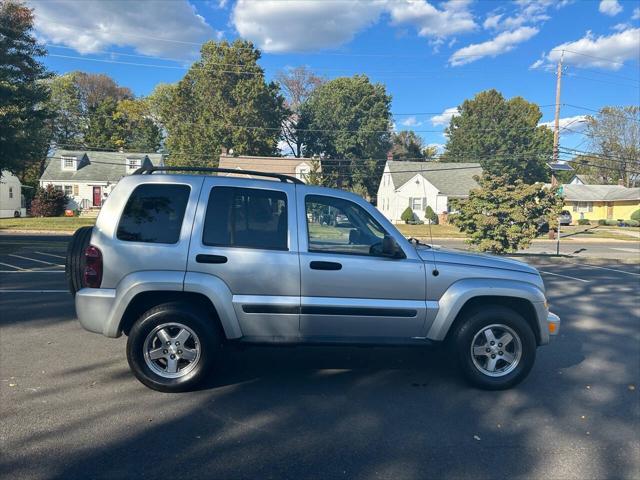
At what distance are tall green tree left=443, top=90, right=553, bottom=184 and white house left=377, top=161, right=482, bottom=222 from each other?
43.3 feet

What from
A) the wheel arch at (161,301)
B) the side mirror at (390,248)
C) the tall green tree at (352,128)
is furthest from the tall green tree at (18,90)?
the tall green tree at (352,128)

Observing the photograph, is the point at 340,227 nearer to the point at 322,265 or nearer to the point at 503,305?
the point at 322,265

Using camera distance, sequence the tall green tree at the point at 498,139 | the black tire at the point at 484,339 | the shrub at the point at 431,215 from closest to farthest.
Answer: the black tire at the point at 484,339
the shrub at the point at 431,215
the tall green tree at the point at 498,139

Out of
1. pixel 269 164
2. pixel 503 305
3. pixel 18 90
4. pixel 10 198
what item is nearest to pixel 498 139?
pixel 269 164

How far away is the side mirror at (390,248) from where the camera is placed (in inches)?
177

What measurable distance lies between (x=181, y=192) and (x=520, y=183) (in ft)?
50.7

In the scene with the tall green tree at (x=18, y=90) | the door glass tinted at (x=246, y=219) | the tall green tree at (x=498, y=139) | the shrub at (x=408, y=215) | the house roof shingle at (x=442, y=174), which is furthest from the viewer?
the tall green tree at (x=498, y=139)

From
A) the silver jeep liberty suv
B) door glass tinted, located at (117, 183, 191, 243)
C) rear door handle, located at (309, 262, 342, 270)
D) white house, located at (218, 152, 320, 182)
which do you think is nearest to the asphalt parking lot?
the silver jeep liberty suv

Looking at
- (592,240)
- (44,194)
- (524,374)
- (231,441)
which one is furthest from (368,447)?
(44,194)

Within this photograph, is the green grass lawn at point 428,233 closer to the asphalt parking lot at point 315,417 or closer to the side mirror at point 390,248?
the asphalt parking lot at point 315,417

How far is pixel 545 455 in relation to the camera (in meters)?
3.57

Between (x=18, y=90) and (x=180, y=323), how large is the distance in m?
16.7

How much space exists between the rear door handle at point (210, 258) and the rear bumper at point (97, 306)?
2.71 feet

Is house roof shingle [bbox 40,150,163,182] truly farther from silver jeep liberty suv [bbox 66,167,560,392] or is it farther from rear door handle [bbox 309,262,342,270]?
rear door handle [bbox 309,262,342,270]
